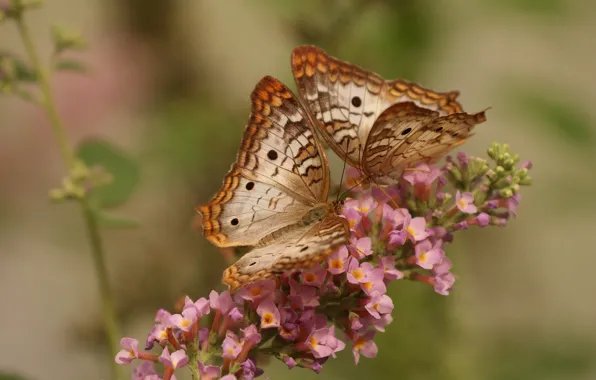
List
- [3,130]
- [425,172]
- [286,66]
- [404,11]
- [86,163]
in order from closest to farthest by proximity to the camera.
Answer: [425,172] → [86,163] → [404,11] → [286,66] → [3,130]

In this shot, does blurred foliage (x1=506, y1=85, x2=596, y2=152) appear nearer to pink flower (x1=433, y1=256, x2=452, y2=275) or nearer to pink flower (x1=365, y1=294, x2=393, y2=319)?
pink flower (x1=433, y1=256, x2=452, y2=275)

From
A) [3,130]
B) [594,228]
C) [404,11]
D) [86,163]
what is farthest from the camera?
[594,228]

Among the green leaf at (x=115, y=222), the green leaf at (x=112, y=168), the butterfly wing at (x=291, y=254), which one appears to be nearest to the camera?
the butterfly wing at (x=291, y=254)

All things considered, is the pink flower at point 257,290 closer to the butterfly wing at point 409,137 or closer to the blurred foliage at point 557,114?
the butterfly wing at point 409,137

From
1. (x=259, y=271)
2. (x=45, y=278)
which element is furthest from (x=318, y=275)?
(x=45, y=278)

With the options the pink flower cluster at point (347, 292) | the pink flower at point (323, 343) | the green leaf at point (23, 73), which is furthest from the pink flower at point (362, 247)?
the green leaf at point (23, 73)

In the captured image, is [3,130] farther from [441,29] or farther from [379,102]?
[379,102]
